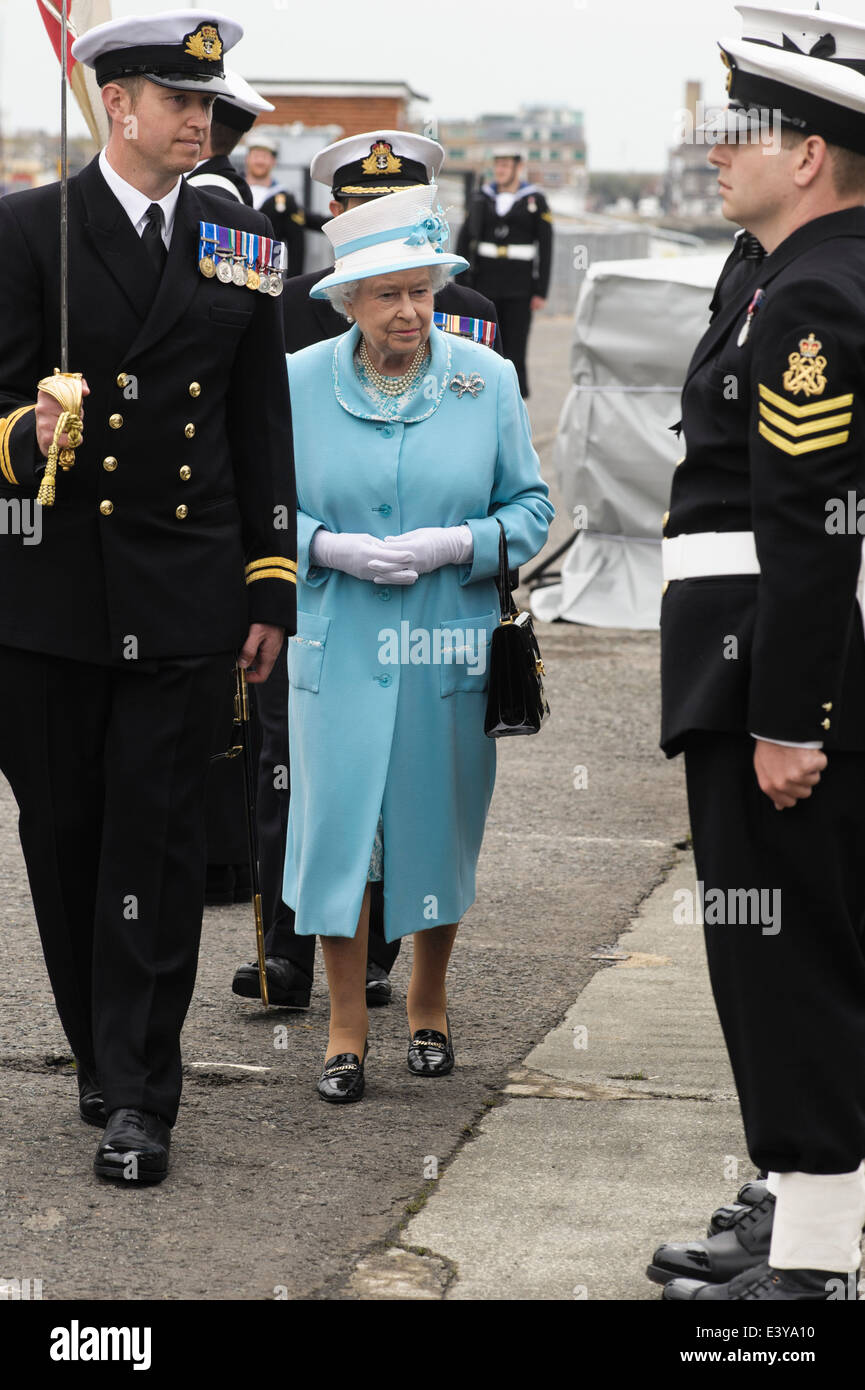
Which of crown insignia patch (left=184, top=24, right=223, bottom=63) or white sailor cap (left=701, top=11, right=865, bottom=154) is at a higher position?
white sailor cap (left=701, top=11, right=865, bottom=154)

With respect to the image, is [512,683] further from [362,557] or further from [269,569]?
[269,569]

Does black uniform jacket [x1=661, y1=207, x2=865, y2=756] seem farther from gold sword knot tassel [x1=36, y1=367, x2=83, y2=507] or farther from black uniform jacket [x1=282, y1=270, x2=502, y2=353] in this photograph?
black uniform jacket [x1=282, y1=270, x2=502, y2=353]

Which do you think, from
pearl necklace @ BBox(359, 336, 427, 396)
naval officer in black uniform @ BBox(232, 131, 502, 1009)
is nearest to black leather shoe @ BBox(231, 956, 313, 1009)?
naval officer in black uniform @ BBox(232, 131, 502, 1009)

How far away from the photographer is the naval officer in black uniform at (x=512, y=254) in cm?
1873

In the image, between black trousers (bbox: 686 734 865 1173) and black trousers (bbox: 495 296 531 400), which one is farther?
black trousers (bbox: 495 296 531 400)

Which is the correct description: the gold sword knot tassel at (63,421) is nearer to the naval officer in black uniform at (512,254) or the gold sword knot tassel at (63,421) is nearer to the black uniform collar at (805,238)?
the black uniform collar at (805,238)

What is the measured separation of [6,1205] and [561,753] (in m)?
4.54

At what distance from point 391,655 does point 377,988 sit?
1042 mm

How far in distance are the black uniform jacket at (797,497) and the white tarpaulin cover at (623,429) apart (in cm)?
706

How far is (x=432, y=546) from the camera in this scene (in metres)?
4.34

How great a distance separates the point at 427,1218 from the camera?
3.68m

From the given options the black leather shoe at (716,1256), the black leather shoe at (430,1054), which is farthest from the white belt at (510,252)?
the black leather shoe at (716,1256)

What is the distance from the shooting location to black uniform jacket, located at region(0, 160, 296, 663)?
3.79 meters

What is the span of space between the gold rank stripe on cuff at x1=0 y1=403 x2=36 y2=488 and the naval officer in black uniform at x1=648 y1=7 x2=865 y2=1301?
3.96 ft
